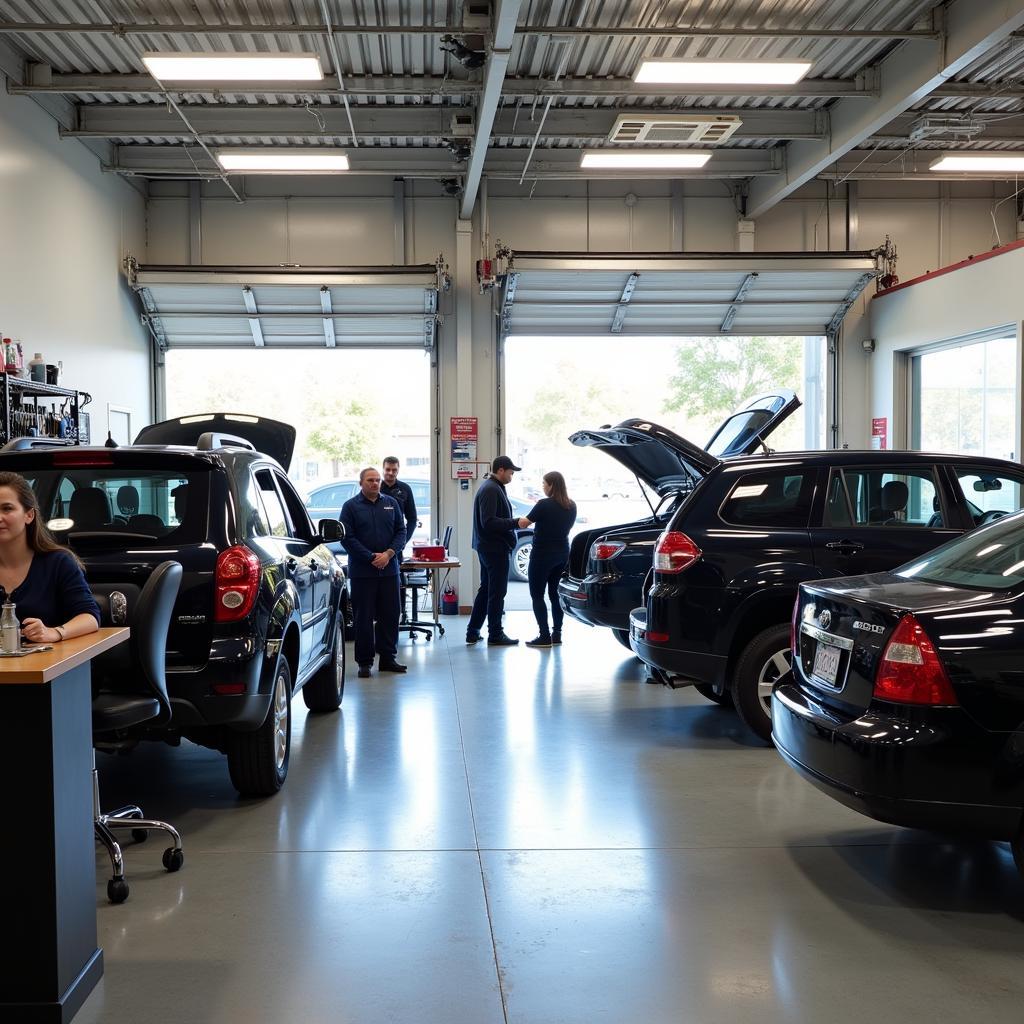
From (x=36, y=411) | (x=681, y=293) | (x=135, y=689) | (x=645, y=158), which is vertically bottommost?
(x=135, y=689)

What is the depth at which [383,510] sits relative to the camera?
8766 mm

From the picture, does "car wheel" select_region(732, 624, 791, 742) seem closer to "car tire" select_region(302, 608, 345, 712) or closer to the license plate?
the license plate

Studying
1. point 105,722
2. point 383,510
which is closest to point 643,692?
point 383,510

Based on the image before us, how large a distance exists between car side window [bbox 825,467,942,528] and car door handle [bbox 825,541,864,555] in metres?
0.15

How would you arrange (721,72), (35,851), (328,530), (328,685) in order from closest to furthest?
(35,851) < (328,530) < (328,685) < (721,72)

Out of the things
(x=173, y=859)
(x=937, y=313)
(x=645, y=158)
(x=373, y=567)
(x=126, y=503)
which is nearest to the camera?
(x=173, y=859)

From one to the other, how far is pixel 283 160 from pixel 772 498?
6531 mm

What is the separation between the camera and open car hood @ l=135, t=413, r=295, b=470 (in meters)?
8.67

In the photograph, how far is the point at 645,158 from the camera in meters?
10.6

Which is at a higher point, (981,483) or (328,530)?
(981,483)

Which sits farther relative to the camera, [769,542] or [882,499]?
[882,499]

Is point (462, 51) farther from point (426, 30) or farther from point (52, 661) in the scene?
point (52, 661)

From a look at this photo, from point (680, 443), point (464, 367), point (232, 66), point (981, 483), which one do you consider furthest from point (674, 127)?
point (981, 483)

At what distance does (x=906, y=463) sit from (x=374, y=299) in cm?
780
